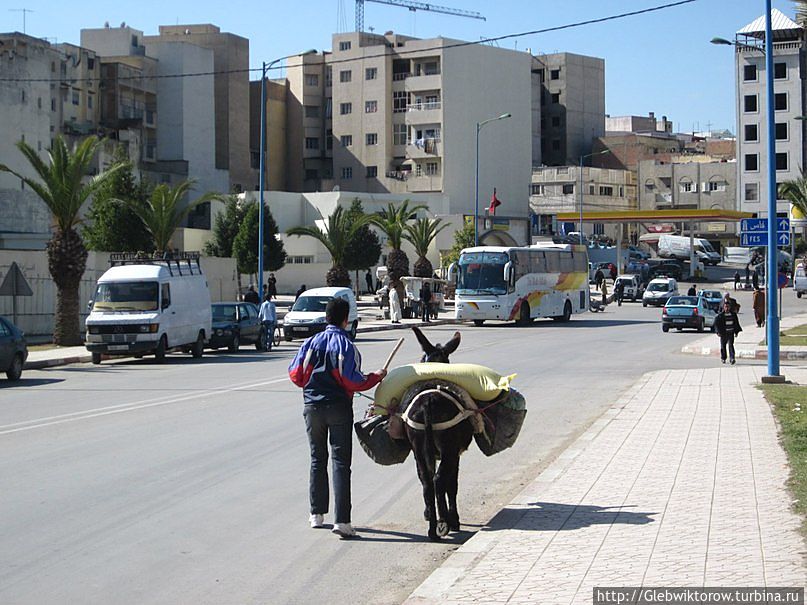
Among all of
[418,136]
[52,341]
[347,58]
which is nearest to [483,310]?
[52,341]

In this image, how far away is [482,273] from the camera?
47094 millimetres

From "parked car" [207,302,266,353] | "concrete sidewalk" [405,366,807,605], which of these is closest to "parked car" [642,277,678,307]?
"parked car" [207,302,266,353]

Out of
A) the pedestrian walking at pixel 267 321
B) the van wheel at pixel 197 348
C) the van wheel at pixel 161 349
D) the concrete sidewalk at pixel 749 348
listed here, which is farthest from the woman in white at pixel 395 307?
the van wheel at pixel 161 349

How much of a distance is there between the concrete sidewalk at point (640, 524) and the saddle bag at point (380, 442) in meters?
0.95

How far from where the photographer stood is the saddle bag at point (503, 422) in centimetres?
891

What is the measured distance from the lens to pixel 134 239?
5750 cm

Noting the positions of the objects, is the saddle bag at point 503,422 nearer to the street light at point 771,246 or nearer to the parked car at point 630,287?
the street light at point 771,246

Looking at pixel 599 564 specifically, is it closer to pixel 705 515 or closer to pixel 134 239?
pixel 705 515

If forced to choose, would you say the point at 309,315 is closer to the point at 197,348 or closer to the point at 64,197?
the point at 197,348

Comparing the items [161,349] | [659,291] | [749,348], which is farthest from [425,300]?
[161,349]

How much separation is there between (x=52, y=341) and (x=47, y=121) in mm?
36191

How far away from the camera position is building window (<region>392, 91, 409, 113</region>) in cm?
9894

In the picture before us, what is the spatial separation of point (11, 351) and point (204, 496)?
1513 centimetres

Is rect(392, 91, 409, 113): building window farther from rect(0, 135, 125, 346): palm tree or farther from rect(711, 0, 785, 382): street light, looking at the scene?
rect(711, 0, 785, 382): street light
